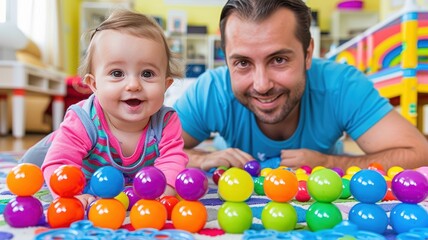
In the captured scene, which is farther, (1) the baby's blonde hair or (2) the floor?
(2) the floor

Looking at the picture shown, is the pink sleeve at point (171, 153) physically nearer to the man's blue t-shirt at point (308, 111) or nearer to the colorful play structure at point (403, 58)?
the man's blue t-shirt at point (308, 111)

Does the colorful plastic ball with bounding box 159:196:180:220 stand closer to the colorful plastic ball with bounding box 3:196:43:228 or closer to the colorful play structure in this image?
the colorful plastic ball with bounding box 3:196:43:228

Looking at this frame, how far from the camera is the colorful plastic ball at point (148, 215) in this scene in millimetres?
664

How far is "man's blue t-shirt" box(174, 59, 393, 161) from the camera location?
52.1 inches

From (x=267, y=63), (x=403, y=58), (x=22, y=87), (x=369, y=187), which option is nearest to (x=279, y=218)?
(x=369, y=187)

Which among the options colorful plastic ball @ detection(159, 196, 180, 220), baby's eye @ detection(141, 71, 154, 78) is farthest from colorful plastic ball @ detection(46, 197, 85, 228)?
baby's eye @ detection(141, 71, 154, 78)

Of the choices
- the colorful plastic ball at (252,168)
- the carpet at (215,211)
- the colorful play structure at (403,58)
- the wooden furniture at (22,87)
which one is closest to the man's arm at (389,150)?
the colorful plastic ball at (252,168)

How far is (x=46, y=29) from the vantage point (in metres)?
4.47

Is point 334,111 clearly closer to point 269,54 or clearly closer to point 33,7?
point 269,54

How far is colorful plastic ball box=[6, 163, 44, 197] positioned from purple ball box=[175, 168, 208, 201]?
0.76ft

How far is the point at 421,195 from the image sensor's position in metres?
0.69

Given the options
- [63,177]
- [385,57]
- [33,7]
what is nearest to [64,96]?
[33,7]

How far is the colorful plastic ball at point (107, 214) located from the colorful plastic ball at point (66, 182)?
52 mm

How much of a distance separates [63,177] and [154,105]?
0.33 m
